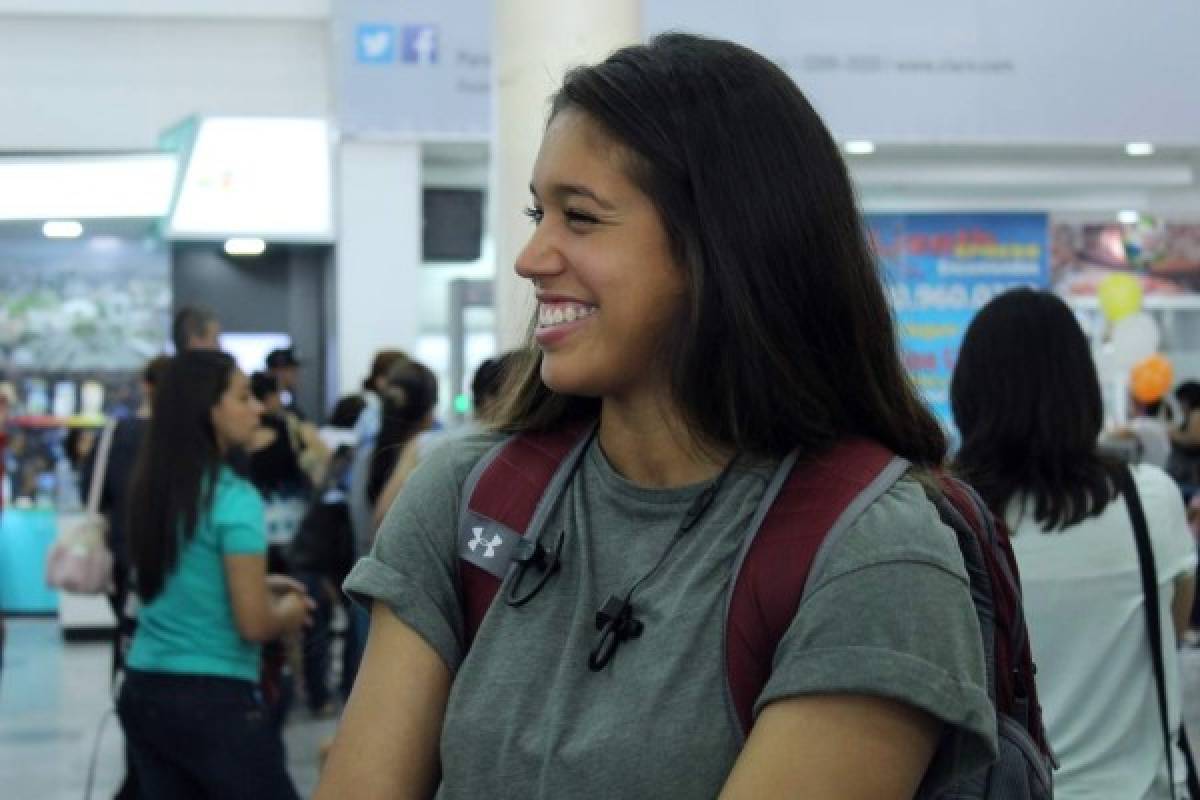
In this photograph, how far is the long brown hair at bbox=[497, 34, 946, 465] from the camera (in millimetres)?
1580

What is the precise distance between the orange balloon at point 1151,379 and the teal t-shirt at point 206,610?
336 inches

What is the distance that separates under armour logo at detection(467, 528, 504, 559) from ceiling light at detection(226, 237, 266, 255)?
1101cm

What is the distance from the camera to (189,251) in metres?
12.9

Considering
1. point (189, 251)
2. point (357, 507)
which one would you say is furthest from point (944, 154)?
point (357, 507)

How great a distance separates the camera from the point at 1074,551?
3.17 metres

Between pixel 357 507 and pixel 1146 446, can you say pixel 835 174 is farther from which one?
pixel 1146 446

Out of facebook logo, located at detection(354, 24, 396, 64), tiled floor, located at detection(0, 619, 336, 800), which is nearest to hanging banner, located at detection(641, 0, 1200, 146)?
facebook logo, located at detection(354, 24, 396, 64)

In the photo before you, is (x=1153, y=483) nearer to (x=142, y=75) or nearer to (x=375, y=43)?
(x=375, y=43)

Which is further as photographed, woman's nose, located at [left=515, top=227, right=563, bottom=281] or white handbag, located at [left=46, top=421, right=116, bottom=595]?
white handbag, located at [left=46, top=421, right=116, bottom=595]

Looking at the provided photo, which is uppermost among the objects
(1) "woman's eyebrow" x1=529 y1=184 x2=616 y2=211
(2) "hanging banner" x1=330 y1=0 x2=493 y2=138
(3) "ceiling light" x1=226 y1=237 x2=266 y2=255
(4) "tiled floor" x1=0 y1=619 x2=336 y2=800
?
(2) "hanging banner" x1=330 y1=0 x2=493 y2=138

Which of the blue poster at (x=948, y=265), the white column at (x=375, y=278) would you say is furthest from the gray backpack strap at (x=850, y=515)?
the blue poster at (x=948, y=265)

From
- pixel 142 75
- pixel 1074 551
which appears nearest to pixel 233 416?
pixel 1074 551

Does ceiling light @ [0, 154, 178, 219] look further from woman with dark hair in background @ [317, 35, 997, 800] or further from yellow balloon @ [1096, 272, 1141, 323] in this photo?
woman with dark hair in background @ [317, 35, 997, 800]

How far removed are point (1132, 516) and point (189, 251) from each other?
10.4 m
